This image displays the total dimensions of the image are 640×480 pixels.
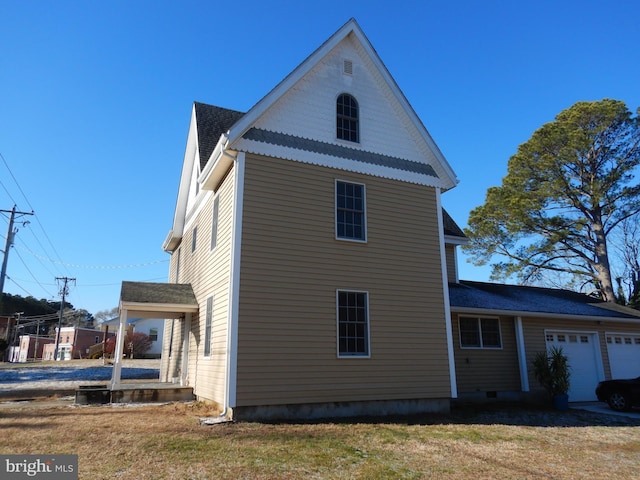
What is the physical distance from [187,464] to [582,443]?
7.37 m

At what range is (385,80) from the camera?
1320cm

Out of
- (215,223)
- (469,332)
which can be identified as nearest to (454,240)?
(469,332)

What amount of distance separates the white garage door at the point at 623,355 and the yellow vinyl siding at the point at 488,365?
4960 mm

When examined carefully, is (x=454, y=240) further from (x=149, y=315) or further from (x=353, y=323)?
(x=149, y=315)

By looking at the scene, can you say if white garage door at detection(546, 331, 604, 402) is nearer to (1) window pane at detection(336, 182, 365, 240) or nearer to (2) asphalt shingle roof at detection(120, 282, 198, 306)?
(1) window pane at detection(336, 182, 365, 240)

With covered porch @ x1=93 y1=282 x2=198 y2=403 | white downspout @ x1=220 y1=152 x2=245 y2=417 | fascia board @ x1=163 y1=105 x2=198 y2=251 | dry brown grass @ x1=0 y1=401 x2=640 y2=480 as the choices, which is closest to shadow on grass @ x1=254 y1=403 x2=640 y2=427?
dry brown grass @ x1=0 y1=401 x2=640 y2=480

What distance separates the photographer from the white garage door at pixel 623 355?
17406 mm

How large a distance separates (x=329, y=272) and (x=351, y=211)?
71.7 inches

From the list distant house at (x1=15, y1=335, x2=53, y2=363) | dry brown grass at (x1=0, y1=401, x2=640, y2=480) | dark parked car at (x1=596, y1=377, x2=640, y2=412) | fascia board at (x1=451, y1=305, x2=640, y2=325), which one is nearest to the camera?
dry brown grass at (x1=0, y1=401, x2=640, y2=480)

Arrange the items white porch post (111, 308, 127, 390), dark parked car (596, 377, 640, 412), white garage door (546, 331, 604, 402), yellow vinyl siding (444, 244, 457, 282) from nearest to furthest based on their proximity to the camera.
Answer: white porch post (111, 308, 127, 390), dark parked car (596, 377, 640, 412), white garage door (546, 331, 604, 402), yellow vinyl siding (444, 244, 457, 282)

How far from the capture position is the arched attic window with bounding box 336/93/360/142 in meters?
12.6

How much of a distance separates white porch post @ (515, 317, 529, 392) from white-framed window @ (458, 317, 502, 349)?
654mm

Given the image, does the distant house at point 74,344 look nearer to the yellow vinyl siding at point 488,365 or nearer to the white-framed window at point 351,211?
the yellow vinyl siding at point 488,365

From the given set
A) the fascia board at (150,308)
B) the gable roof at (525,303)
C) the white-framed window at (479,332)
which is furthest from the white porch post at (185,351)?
the white-framed window at (479,332)
